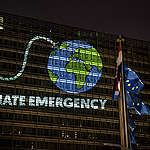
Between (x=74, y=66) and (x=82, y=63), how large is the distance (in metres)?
2.49

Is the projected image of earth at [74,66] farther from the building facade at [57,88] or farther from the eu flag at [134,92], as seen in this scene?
the eu flag at [134,92]

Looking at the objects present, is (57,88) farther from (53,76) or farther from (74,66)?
(74,66)

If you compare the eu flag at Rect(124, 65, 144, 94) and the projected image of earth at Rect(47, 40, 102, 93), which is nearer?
the eu flag at Rect(124, 65, 144, 94)

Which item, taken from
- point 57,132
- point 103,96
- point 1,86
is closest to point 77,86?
point 103,96

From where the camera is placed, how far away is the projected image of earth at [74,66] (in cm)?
8869

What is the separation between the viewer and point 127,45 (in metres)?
99.6

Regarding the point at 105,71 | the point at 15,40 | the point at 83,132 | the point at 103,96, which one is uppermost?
the point at 15,40

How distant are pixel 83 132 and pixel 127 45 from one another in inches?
1083

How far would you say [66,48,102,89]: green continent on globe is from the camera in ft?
298

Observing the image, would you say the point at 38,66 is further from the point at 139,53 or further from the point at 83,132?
the point at 139,53

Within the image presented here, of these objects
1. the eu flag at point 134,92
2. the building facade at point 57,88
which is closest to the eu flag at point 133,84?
the eu flag at point 134,92

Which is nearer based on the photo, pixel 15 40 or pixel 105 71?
pixel 15 40

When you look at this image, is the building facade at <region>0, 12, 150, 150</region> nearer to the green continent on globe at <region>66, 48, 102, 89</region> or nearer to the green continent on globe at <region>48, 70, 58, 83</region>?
the green continent on globe at <region>66, 48, 102, 89</region>

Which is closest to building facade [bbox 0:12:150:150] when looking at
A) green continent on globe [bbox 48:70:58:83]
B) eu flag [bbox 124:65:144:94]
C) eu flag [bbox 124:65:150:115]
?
green continent on globe [bbox 48:70:58:83]
